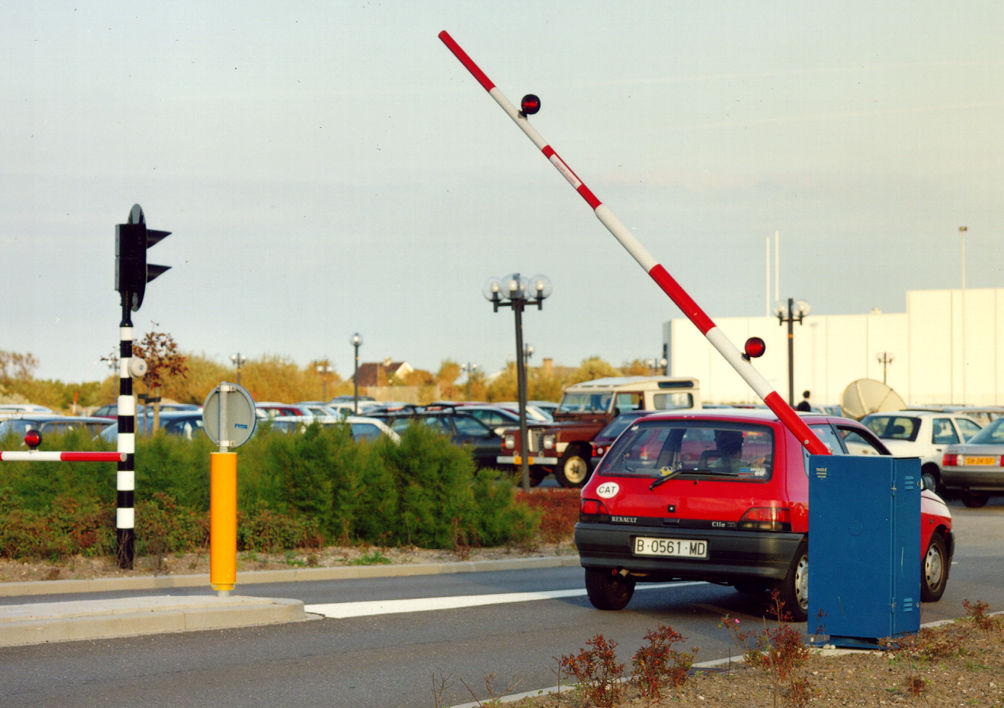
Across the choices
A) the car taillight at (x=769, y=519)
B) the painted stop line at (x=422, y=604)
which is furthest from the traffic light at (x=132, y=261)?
the car taillight at (x=769, y=519)

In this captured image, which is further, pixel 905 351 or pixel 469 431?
pixel 905 351

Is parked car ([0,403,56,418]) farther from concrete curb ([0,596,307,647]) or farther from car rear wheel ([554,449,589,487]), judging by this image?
concrete curb ([0,596,307,647])

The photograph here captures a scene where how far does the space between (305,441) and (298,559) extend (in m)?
1.69

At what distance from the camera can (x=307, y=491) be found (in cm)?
1565

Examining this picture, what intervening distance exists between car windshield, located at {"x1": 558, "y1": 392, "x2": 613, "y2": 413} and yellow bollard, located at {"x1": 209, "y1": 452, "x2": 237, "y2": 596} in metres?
22.1

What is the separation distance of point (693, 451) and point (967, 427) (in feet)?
64.2

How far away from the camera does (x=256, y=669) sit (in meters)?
8.16

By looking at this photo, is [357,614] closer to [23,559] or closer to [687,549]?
[687,549]

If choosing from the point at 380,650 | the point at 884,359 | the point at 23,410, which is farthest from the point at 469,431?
the point at 884,359

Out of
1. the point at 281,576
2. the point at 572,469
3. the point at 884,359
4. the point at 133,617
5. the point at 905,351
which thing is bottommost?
the point at 572,469

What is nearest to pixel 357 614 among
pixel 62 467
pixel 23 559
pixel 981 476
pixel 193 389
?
pixel 23 559

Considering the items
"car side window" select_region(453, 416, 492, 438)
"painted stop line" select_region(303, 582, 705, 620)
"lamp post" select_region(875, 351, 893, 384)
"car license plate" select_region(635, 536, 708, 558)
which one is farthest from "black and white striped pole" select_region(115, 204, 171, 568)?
"lamp post" select_region(875, 351, 893, 384)

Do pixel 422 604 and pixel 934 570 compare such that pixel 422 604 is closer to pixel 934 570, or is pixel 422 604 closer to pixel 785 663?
pixel 934 570

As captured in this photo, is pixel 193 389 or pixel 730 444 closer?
pixel 730 444
